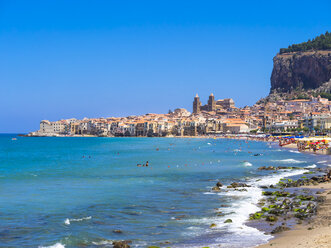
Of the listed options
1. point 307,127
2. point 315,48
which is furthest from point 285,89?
point 307,127

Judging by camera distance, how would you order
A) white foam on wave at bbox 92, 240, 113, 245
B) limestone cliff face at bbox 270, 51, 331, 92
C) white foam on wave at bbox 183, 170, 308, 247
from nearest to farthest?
white foam on wave at bbox 92, 240, 113, 245
white foam on wave at bbox 183, 170, 308, 247
limestone cliff face at bbox 270, 51, 331, 92

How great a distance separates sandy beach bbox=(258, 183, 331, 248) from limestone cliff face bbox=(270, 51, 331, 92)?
168 m

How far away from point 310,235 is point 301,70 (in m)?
178

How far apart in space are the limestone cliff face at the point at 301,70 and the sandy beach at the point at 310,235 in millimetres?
168200

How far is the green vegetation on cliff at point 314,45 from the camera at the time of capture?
598ft

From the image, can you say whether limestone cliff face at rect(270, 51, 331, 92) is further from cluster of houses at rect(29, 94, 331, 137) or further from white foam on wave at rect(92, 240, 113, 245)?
white foam on wave at rect(92, 240, 113, 245)

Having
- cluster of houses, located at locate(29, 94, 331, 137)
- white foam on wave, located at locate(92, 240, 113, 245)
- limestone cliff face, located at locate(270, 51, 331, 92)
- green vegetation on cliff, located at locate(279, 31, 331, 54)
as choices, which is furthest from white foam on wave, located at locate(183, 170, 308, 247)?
green vegetation on cliff, located at locate(279, 31, 331, 54)

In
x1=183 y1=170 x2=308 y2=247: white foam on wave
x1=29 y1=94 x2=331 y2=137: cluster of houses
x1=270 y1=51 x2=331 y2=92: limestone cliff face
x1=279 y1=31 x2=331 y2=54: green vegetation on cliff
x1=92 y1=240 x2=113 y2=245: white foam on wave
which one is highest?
x1=279 y1=31 x2=331 y2=54: green vegetation on cliff

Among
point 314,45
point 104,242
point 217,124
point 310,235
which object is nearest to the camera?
point 310,235

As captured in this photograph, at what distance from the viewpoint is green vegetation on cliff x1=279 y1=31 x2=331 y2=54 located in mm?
182238

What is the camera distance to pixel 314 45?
186 m

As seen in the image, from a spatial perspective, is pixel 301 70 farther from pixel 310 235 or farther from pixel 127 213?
pixel 310 235

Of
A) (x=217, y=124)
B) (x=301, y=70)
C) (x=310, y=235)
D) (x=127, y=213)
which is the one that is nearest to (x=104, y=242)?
(x=127, y=213)

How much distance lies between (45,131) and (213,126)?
76.6 m
